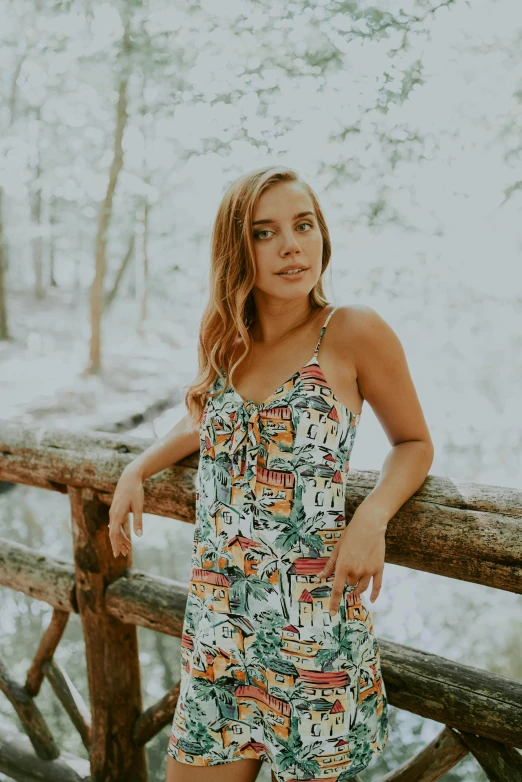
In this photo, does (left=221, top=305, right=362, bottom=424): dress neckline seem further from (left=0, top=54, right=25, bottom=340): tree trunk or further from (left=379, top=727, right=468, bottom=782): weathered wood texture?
(left=0, top=54, right=25, bottom=340): tree trunk

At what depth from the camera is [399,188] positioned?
5.98m

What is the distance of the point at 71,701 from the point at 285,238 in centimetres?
198

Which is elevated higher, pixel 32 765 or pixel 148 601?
pixel 148 601

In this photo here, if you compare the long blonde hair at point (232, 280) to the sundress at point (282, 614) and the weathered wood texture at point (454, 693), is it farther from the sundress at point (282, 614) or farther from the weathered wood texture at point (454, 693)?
the weathered wood texture at point (454, 693)

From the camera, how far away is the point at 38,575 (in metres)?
2.35

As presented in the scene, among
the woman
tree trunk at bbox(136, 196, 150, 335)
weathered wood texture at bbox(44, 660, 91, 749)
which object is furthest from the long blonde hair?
tree trunk at bbox(136, 196, 150, 335)

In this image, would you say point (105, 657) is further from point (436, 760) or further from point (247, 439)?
point (247, 439)

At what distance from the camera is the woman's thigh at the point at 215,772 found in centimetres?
137

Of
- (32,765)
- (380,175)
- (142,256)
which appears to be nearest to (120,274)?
(142,256)

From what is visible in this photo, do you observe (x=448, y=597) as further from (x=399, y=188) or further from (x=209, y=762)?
(x=209, y=762)

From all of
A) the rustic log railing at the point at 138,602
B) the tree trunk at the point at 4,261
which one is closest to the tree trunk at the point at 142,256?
Result: the tree trunk at the point at 4,261

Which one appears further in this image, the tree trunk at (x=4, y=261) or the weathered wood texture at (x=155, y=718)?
the tree trunk at (x=4, y=261)

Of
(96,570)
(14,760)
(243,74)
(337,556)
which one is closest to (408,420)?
(337,556)

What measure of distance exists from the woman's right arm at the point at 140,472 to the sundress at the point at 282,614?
13.4 inches
